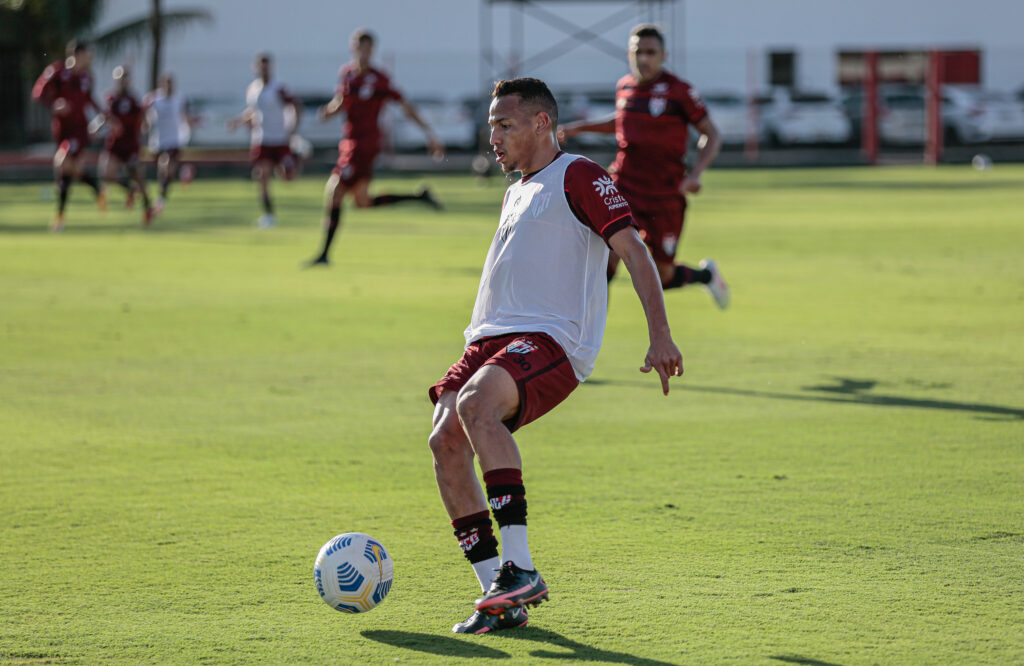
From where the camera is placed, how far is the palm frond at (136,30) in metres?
42.3

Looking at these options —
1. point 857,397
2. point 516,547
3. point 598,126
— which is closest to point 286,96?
point 598,126

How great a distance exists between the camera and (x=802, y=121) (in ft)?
130

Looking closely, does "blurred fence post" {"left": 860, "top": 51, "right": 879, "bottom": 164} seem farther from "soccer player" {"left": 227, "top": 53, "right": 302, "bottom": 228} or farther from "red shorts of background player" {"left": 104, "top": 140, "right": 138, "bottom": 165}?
"red shorts of background player" {"left": 104, "top": 140, "right": 138, "bottom": 165}

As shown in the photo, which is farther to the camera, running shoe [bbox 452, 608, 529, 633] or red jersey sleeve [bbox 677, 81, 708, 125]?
red jersey sleeve [bbox 677, 81, 708, 125]

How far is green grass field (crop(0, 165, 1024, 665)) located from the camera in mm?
4535

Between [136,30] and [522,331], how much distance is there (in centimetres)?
4068

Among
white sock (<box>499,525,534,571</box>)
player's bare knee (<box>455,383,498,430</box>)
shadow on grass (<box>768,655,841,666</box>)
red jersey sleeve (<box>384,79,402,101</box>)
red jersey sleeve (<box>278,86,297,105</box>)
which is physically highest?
red jersey sleeve (<box>278,86,297,105</box>)

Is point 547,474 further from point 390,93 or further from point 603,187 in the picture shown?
point 390,93

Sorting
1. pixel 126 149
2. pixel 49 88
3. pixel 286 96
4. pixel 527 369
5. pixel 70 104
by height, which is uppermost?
pixel 49 88

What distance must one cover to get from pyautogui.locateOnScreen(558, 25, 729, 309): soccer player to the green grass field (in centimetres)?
94

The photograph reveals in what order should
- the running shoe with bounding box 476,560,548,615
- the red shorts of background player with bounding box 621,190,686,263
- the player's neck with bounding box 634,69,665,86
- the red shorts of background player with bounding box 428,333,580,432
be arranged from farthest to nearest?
the red shorts of background player with bounding box 621,190,686,263 → the player's neck with bounding box 634,69,665,86 → the red shorts of background player with bounding box 428,333,580,432 → the running shoe with bounding box 476,560,548,615

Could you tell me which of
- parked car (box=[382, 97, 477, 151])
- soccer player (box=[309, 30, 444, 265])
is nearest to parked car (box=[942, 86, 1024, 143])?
parked car (box=[382, 97, 477, 151])

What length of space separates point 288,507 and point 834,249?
478 inches

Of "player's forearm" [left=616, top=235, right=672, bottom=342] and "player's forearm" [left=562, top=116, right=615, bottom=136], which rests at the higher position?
"player's forearm" [left=562, top=116, right=615, bottom=136]
